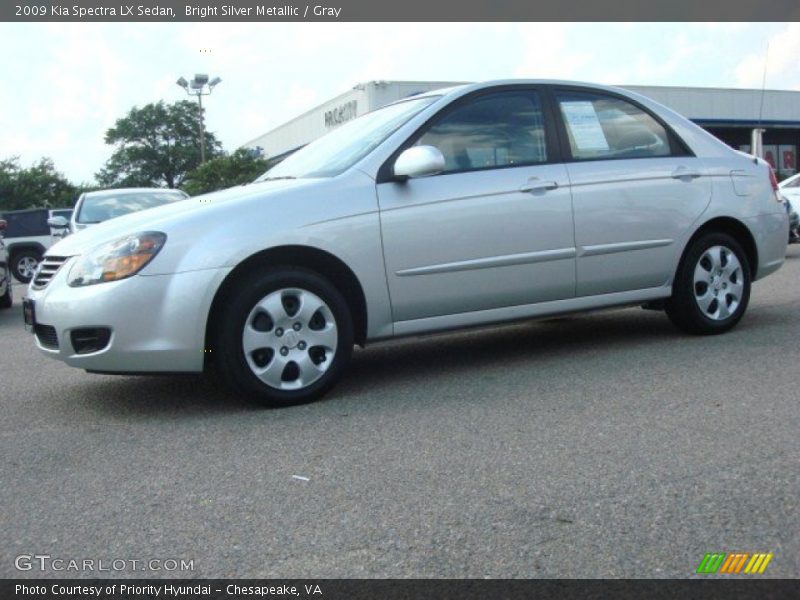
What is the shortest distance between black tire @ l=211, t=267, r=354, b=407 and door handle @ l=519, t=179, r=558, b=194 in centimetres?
129

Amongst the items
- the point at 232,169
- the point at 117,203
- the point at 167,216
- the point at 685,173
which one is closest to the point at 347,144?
the point at 167,216

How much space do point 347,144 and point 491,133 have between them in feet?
2.76

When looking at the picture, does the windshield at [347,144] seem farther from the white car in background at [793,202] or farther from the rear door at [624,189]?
the white car in background at [793,202]

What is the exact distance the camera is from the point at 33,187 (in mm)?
68188

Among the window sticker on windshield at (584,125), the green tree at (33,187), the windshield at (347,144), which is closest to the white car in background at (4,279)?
the windshield at (347,144)

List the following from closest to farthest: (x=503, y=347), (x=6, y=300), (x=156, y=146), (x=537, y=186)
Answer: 1. (x=537, y=186)
2. (x=503, y=347)
3. (x=6, y=300)
4. (x=156, y=146)

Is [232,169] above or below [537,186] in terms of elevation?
below

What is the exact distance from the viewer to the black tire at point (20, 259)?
63.5 feet

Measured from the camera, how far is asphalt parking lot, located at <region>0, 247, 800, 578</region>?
2836 millimetres

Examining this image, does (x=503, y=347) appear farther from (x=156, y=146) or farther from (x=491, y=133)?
(x=156, y=146)

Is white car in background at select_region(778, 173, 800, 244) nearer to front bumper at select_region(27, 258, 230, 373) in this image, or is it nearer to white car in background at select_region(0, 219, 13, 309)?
white car in background at select_region(0, 219, 13, 309)

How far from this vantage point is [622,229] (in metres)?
5.67
